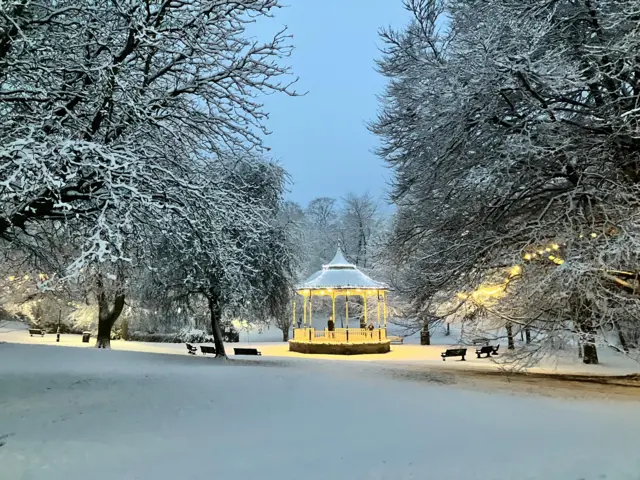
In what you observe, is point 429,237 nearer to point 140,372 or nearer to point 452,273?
point 452,273

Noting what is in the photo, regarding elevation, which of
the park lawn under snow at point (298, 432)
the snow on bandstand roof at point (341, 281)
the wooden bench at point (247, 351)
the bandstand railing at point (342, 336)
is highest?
the snow on bandstand roof at point (341, 281)

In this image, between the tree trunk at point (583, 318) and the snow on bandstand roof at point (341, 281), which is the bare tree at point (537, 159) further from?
the snow on bandstand roof at point (341, 281)

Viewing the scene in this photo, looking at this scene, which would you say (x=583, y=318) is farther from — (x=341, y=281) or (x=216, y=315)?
(x=341, y=281)

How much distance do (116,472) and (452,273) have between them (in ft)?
25.5

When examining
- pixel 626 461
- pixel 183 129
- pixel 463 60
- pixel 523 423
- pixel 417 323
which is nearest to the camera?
pixel 626 461

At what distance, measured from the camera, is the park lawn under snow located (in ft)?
15.2

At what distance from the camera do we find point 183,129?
8.11m

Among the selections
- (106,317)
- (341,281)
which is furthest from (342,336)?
(106,317)

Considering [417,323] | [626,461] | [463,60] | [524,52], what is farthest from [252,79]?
[417,323]

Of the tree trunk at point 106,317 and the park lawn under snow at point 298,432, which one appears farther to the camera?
the tree trunk at point 106,317

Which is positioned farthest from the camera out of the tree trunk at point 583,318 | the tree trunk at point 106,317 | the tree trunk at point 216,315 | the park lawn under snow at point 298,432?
the tree trunk at point 106,317

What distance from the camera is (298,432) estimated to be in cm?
583

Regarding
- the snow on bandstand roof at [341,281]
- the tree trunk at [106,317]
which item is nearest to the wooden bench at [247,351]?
the snow on bandstand roof at [341,281]

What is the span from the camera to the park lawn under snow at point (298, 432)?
15.2 ft
